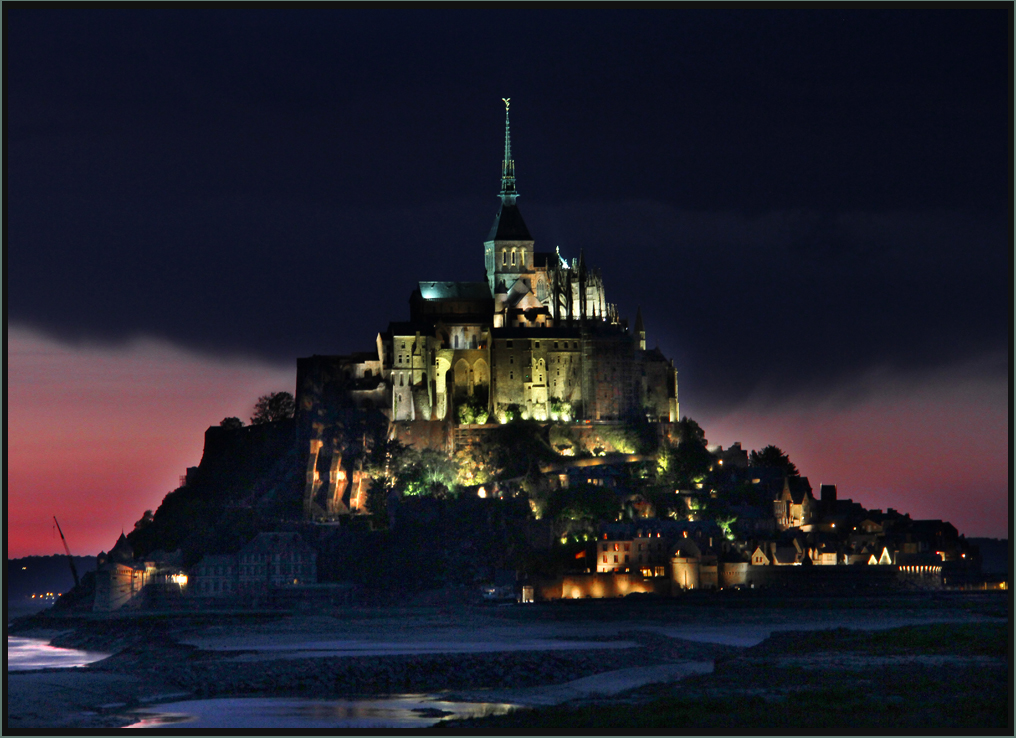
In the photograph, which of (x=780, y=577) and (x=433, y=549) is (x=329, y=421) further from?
Result: (x=780, y=577)

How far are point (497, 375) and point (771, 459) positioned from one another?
887 inches

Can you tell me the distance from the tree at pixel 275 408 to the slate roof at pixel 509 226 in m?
21.8

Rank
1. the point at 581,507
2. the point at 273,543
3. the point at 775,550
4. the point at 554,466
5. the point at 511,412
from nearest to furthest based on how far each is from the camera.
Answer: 1. the point at 273,543
2. the point at 775,550
3. the point at 581,507
4. the point at 554,466
5. the point at 511,412

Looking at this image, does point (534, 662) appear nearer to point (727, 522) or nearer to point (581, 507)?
point (581, 507)

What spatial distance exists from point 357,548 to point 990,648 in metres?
53.7

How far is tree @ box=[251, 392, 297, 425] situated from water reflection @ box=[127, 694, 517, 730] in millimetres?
83005

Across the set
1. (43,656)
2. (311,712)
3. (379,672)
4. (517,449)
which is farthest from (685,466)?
(311,712)

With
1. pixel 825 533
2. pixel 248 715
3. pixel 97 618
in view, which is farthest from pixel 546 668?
pixel 825 533

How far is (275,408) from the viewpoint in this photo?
457ft

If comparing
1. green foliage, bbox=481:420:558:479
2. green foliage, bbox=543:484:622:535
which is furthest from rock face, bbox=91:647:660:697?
green foliage, bbox=481:420:558:479

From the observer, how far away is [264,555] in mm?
109562

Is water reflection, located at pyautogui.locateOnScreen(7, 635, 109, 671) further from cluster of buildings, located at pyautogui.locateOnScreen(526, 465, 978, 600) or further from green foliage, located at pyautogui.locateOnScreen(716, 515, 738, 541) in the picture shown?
green foliage, located at pyautogui.locateOnScreen(716, 515, 738, 541)

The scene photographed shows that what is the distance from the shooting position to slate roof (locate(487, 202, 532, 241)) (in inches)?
5655

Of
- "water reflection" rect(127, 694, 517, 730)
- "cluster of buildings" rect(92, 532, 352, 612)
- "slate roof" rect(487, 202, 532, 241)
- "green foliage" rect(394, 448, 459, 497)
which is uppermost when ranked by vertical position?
"slate roof" rect(487, 202, 532, 241)
